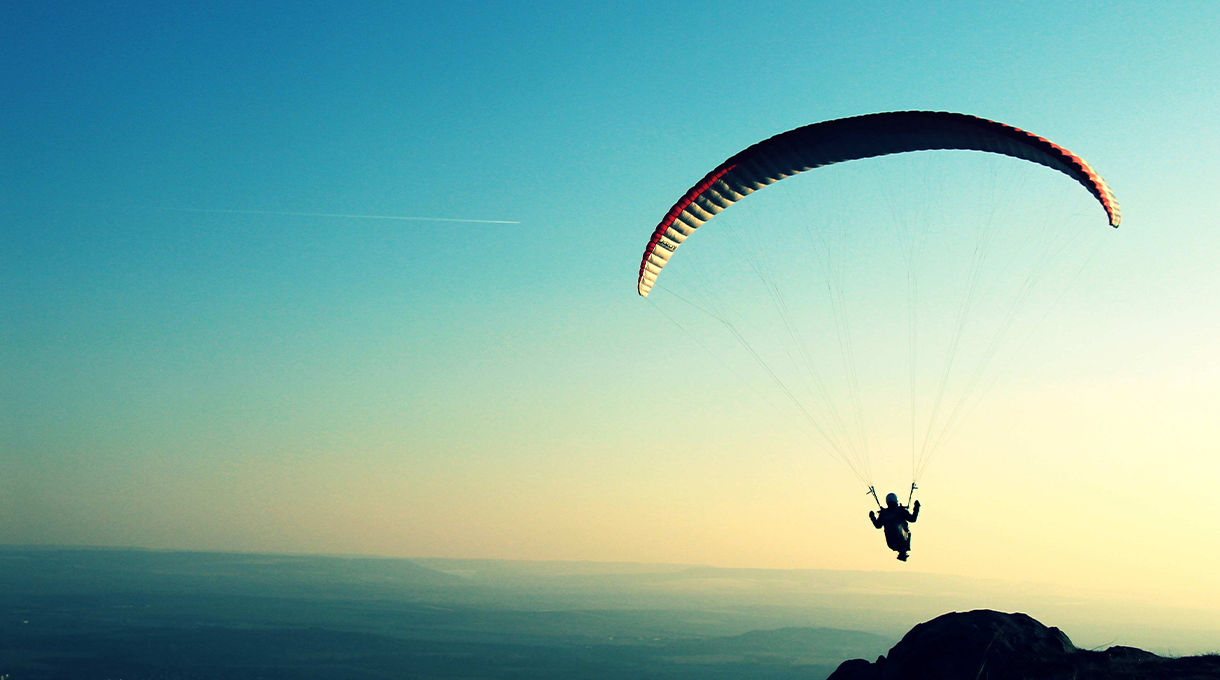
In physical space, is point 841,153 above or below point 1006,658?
above

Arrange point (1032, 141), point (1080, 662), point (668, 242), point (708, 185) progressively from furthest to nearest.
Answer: point (668, 242) < point (708, 185) < point (1080, 662) < point (1032, 141)

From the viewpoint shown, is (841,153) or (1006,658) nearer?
(1006,658)

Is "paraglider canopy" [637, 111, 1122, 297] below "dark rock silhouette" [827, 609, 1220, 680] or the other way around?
the other way around

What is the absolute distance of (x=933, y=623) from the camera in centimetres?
2025

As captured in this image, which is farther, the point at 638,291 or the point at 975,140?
the point at 638,291

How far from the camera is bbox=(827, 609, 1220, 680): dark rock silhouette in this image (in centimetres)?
1683

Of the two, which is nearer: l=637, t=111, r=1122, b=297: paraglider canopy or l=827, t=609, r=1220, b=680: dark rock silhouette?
l=637, t=111, r=1122, b=297: paraglider canopy

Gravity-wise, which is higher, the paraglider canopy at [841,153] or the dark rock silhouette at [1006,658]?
the paraglider canopy at [841,153]

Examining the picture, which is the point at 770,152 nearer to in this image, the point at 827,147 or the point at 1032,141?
the point at 827,147

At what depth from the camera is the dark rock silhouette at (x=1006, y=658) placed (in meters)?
16.8

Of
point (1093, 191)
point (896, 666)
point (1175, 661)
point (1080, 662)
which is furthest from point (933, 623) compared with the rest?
point (1093, 191)

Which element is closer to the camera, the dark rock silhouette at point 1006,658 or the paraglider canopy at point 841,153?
the paraglider canopy at point 841,153

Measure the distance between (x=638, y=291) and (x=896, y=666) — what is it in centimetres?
1182

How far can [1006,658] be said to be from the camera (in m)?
18.0
